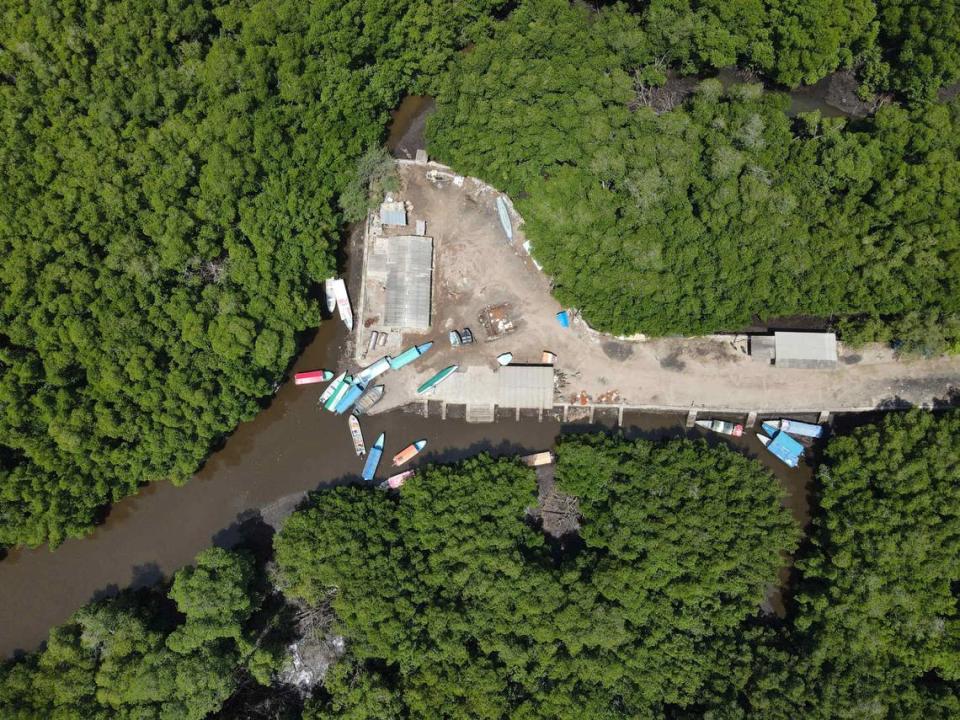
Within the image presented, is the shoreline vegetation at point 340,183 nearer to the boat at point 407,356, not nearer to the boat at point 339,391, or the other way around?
the boat at point 339,391

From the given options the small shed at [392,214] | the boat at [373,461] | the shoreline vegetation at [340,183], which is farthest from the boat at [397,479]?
the small shed at [392,214]

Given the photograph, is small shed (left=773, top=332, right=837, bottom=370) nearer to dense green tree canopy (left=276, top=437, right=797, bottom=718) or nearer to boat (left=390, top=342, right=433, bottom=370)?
dense green tree canopy (left=276, top=437, right=797, bottom=718)

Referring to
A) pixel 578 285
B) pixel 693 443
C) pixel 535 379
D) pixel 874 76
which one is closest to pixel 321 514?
pixel 535 379

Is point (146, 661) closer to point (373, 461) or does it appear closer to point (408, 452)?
point (373, 461)

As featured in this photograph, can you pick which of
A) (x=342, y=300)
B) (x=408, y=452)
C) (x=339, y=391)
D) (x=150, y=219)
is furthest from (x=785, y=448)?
(x=150, y=219)

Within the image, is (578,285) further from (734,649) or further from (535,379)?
(734,649)

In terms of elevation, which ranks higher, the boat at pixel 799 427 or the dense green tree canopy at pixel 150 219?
the dense green tree canopy at pixel 150 219

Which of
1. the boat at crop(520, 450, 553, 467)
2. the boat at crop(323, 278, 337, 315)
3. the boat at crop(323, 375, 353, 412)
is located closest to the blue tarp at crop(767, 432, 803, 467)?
the boat at crop(520, 450, 553, 467)
